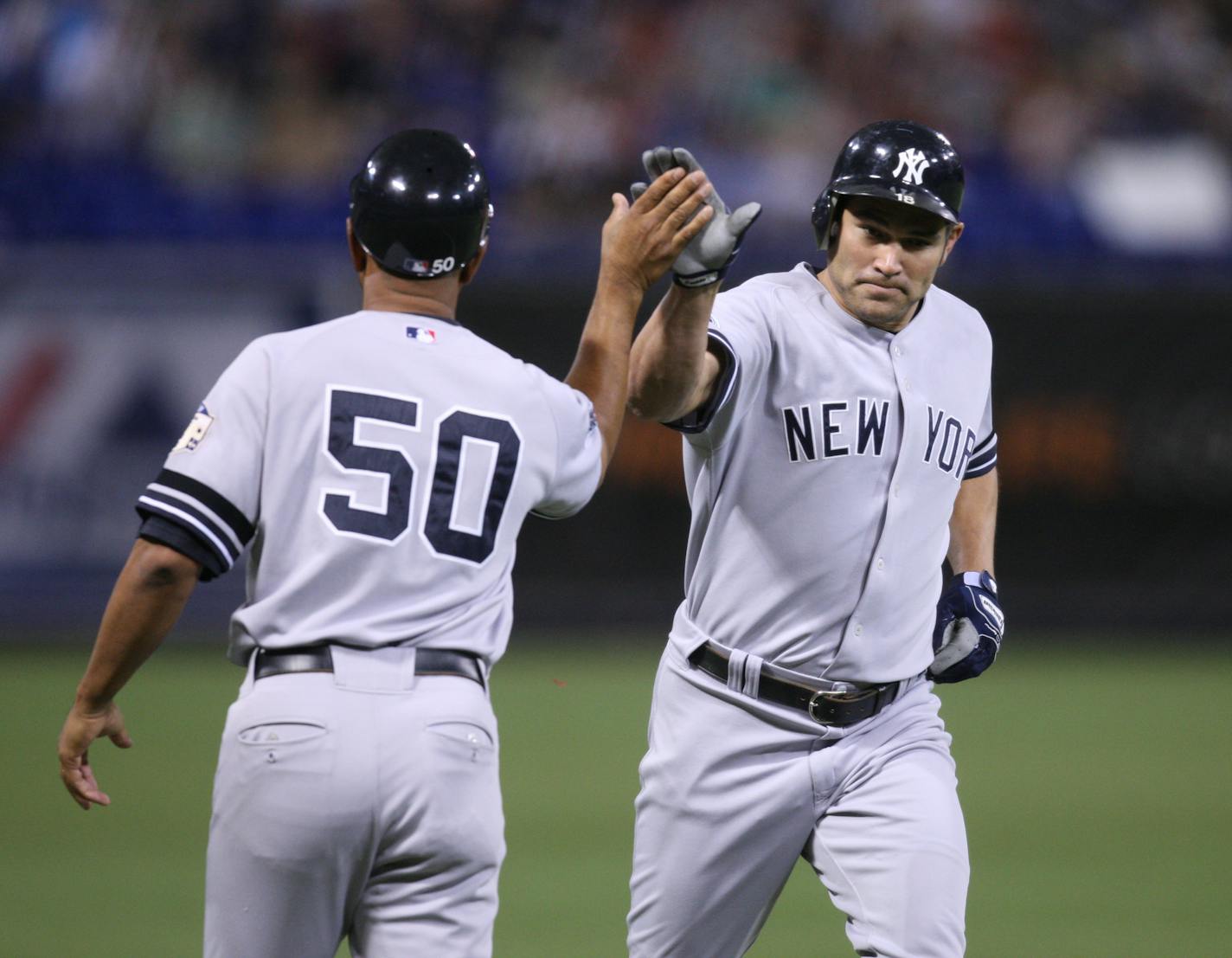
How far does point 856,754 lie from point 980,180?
10143mm

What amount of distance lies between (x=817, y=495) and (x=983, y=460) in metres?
0.93

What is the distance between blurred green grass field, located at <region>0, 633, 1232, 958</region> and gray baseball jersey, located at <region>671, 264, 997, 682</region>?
7.34 ft

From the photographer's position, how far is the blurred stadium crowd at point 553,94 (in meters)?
12.7

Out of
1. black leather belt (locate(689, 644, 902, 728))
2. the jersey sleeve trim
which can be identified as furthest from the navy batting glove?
the jersey sleeve trim

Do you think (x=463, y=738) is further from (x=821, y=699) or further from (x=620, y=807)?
(x=620, y=807)

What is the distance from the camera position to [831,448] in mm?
4379

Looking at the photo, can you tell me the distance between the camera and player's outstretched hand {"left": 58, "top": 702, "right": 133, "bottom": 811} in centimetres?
345

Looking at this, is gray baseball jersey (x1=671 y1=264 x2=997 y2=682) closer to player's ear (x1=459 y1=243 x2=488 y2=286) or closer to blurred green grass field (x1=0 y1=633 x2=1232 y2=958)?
player's ear (x1=459 y1=243 x2=488 y2=286)

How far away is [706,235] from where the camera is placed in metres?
3.79

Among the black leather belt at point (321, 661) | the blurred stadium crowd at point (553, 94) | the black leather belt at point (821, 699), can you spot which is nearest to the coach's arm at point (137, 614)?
the black leather belt at point (321, 661)

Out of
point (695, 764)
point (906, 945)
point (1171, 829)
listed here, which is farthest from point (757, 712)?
point (1171, 829)

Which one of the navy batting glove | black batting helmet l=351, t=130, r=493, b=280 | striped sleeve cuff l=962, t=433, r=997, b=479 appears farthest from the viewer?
striped sleeve cuff l=962, t=433, r=997, b=479

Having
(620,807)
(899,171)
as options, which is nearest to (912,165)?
(899,171)

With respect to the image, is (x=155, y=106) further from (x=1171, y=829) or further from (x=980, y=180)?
(x=1171, y=829)
